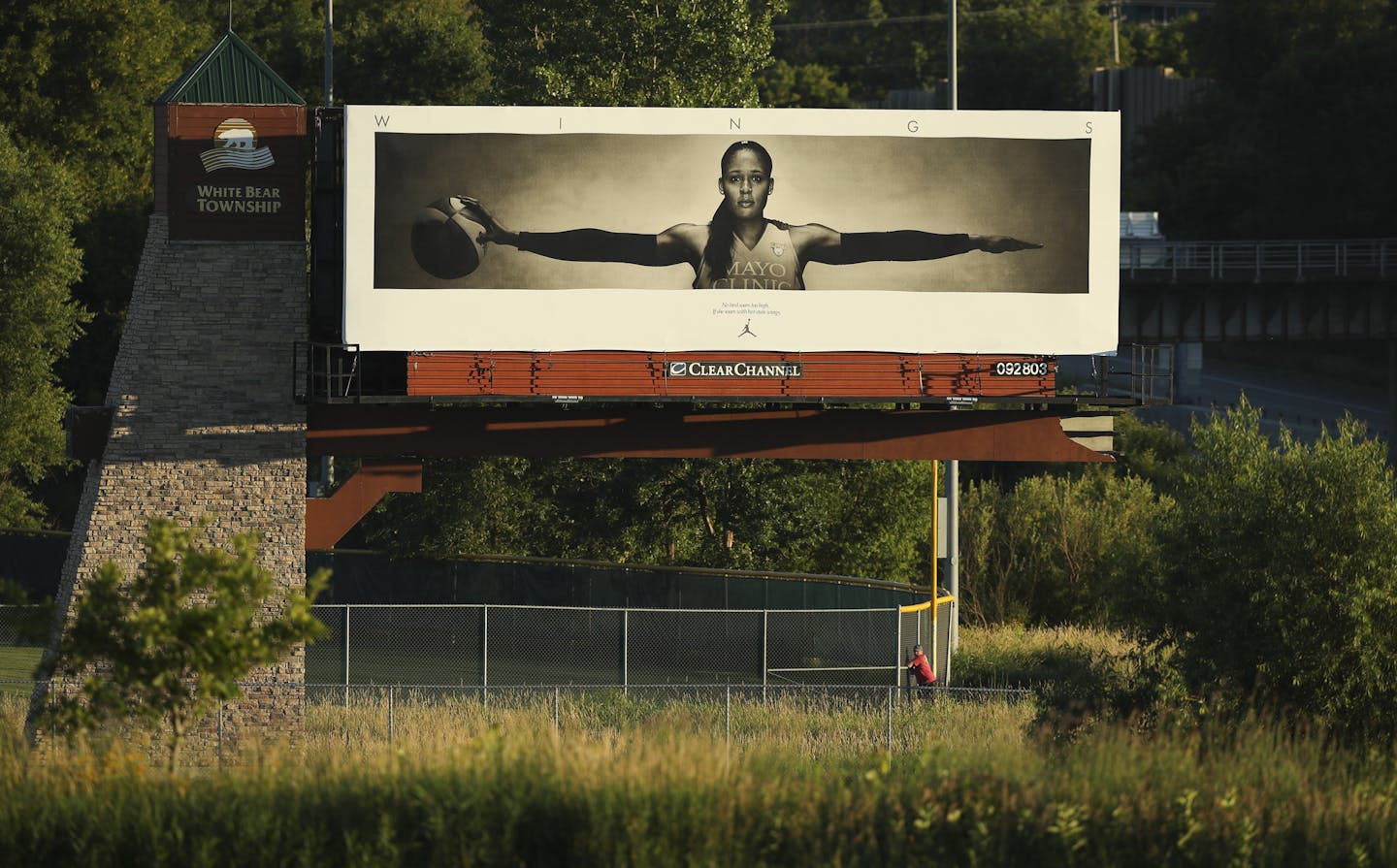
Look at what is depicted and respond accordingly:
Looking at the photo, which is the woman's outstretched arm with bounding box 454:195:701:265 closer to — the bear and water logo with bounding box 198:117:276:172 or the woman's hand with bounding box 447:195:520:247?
the woman's hand with bounding box 447:195:520:247

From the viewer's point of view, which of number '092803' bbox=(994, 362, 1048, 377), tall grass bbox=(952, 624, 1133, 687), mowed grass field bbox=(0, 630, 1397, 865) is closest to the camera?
mowed grass field bbox=(0, 630, 1397, 865)

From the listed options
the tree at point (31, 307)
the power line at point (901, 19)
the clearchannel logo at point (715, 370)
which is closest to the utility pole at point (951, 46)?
the clearchannel logo at point (715, 370)

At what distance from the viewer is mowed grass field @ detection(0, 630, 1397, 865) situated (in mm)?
17125

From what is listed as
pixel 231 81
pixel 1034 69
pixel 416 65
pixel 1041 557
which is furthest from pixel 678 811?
pixel 1034 69

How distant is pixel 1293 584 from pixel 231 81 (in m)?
17.1

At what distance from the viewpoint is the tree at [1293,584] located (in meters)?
22.5

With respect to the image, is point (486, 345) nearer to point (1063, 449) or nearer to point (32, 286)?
point (1063, 449)

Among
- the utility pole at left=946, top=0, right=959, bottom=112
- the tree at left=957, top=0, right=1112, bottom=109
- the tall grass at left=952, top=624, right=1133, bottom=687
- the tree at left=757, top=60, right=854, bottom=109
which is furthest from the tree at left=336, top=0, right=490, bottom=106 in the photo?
the tree at left=957, top=0, right=1112, bottom=109

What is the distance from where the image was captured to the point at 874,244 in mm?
29469

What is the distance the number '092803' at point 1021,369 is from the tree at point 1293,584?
19.8 ft

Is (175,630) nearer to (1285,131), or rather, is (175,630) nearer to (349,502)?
(349,502)

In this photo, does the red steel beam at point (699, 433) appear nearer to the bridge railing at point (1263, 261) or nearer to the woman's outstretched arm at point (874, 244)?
the woman's outstretched arm at point (874, 244)

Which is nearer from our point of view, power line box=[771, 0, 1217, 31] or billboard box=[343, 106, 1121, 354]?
billboard box=[343, 106, 1121, 354]

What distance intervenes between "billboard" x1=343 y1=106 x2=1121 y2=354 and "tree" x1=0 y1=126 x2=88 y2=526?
29.1 meters
